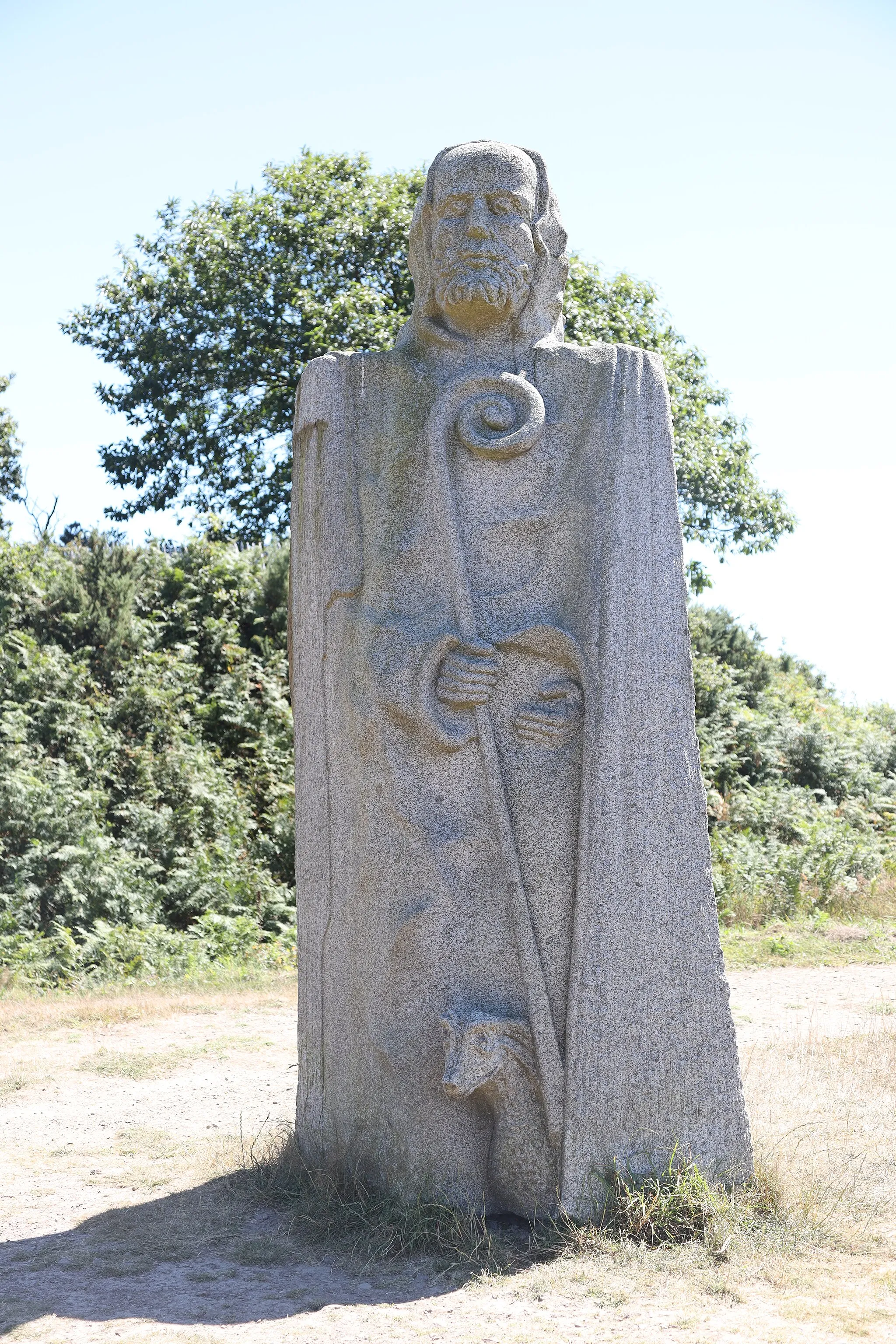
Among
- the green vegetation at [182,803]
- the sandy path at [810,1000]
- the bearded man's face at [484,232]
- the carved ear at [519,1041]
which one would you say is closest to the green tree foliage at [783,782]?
the green vegetation at [182,803]

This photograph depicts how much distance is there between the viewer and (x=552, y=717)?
4.24 metres

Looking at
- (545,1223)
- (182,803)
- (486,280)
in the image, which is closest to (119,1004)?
(182,803)

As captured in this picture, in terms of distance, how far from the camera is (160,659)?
38.8 feet

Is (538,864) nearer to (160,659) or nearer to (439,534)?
(439,534)

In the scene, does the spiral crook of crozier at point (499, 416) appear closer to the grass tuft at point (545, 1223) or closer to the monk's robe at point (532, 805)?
the monk's robe at point (532, 805)

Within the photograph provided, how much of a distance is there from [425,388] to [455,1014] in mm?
2011

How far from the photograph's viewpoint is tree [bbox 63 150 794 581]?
14680 millimetres

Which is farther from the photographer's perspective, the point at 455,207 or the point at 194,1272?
the point at 455,207

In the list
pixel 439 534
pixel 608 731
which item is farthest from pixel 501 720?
pixel 439 534

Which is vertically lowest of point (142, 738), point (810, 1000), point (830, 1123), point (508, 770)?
point (830, 1123)

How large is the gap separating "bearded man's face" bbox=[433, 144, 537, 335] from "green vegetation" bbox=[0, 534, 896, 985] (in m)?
5.56

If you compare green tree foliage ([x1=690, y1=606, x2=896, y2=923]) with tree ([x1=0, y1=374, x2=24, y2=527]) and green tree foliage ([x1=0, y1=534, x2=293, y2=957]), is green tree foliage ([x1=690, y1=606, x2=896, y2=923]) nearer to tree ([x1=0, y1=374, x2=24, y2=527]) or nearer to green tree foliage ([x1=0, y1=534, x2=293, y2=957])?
green tree foliage ([x1=0, y1=534, x2=293, y2=957])

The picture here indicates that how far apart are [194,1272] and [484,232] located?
332 cm

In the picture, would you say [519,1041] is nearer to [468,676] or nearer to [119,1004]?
[468,676]
